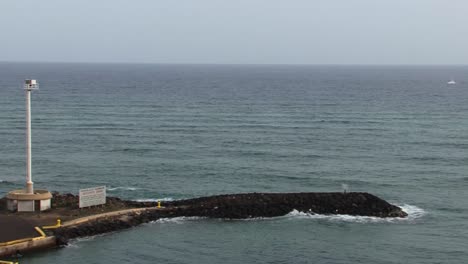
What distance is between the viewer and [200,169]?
2643 inches

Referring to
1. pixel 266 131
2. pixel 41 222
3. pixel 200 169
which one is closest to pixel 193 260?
pixel 41 222

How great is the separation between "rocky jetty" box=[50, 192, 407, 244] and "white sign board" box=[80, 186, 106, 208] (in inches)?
47.8

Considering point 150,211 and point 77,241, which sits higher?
point 150,211

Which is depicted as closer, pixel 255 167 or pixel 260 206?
Result: pixel 260 206

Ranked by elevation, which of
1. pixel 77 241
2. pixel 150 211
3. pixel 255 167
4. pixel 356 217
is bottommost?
pixel 77 241

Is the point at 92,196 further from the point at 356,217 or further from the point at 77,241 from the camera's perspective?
the point at 356,217

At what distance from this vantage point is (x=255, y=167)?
68.5 meters

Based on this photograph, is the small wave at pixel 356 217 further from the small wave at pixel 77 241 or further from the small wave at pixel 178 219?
the small wave at pixel 77 241

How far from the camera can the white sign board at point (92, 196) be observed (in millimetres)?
47691

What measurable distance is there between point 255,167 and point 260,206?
1785 centimetres

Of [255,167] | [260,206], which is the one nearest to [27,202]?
[260,206]

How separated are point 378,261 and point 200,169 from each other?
28663mm

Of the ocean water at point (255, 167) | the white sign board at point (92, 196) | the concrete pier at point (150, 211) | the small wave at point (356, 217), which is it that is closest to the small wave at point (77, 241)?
the ocean water at point (255, 167)

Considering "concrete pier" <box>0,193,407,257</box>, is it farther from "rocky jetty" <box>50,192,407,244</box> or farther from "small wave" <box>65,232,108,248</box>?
"small wave" <box>65,232,108,248</box>
